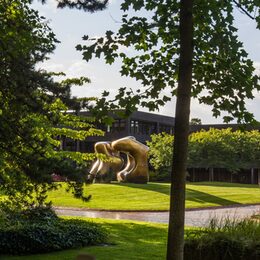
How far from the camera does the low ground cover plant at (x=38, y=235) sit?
12.3m

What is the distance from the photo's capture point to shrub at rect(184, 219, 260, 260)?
26.7 feet

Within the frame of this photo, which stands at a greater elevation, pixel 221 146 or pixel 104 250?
pixel 221 146

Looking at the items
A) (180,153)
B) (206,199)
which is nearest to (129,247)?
(180,153)

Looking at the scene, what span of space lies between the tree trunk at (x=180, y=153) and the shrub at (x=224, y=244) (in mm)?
2672

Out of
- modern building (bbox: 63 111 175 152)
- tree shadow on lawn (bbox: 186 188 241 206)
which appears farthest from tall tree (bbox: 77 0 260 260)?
modern building (bbox: 63 111 175 152)

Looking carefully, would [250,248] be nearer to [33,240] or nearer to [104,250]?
[104,250]

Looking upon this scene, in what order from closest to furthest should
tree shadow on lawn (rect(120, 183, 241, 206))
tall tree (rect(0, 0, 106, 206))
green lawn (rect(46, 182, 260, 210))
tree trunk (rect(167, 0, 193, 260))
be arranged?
1. tree trunk (rect(167, 0, 193, 260))
2. tall tree (rect(0, 0, 106, 206))
3. green lawn (rect(46, 182, 260, 210))
4. tree shadow on lawn (rect(120, 183, 241, 206))

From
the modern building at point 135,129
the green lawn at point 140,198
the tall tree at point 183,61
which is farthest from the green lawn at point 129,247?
the modern building at point 135,129

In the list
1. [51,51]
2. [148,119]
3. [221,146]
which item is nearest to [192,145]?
[221,146]

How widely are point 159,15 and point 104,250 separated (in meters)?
7.39

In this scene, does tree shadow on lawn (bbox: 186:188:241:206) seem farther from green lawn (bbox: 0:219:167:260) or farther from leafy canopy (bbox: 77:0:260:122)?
leafy canopy (bbox: 77:0:260:122)

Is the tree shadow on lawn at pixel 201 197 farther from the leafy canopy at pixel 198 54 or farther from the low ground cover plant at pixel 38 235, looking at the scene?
the leafy canopy at pixel 198 54

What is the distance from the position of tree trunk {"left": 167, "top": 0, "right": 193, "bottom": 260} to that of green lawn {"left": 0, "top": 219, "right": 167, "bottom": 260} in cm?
588

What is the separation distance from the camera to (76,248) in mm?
13109
